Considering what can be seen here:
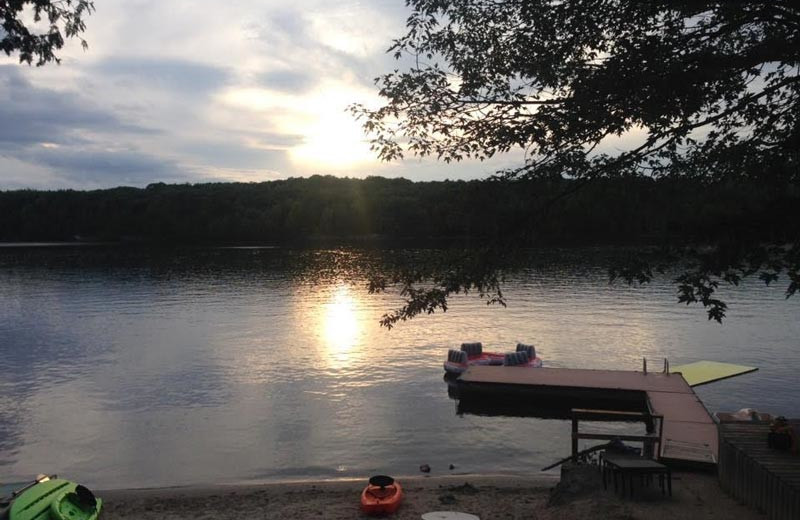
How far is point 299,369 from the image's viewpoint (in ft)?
107

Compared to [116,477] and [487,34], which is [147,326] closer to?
[116,477]

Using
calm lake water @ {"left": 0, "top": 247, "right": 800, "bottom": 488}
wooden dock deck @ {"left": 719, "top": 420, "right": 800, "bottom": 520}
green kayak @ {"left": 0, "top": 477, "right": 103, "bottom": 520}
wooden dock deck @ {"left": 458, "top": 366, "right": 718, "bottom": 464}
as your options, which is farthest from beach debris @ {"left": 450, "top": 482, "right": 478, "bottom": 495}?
green kayak @ {"left": 0, "top": 477, "right": 103, "bottom": 520}

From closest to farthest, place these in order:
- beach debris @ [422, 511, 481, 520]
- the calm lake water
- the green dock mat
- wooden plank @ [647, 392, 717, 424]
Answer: beach debris @ [422, 511, 481, 520]
the calm lake water
wooden plank @ [647, 392, 717, 424]
the green dock mat

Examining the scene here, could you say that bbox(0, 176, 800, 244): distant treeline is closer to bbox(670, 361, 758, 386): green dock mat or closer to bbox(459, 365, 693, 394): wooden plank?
bbox(670, 361, 758, 386): green dock mat

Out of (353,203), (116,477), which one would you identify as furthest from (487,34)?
(353,203)

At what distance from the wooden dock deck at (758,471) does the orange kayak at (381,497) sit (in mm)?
6928

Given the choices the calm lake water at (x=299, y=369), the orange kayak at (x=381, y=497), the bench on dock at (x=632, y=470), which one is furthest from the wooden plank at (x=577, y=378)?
the orange kayak at (x=381, y=497)

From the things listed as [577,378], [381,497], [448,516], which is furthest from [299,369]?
[448,516]

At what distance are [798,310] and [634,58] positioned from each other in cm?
4778

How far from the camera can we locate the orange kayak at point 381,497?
13844 millimetres

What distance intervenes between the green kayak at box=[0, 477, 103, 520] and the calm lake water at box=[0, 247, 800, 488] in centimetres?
435

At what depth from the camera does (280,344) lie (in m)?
39.3

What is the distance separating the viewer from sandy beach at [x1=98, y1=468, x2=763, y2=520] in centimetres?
1220

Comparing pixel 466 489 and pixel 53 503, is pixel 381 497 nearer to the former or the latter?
pixel 466 489
